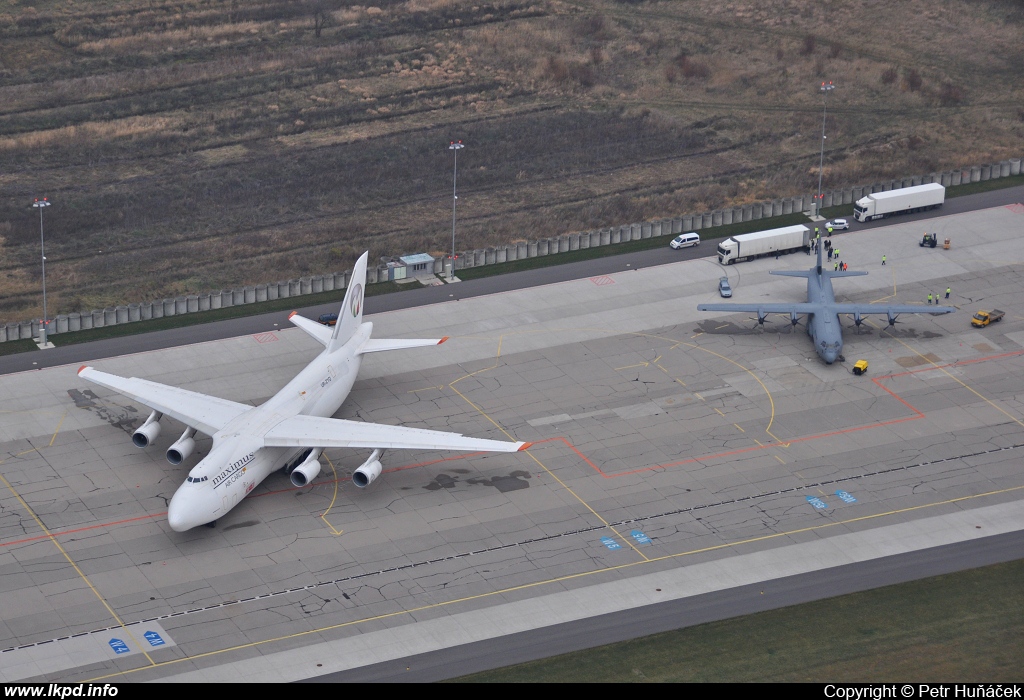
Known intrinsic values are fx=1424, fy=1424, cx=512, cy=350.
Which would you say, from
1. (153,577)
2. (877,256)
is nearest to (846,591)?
(153,577)

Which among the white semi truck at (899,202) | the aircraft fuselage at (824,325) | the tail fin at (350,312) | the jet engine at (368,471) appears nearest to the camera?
the jet engine at (368,471)

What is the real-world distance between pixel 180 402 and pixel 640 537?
3562cm

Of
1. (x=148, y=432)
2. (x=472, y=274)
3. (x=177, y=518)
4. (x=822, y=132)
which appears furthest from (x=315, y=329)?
(x=822, y=132)

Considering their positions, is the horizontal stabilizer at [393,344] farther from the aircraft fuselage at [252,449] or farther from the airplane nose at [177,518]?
the airplane nose at [177,518]

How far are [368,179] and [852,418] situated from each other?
71.0m

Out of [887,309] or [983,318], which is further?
[983,318]

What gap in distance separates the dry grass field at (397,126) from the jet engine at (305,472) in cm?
4430

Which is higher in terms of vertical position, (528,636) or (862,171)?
(862,171)

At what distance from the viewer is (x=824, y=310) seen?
407ft

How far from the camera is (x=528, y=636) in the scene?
9012cm

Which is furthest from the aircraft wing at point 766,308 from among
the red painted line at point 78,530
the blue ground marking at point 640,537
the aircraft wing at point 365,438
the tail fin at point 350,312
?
the red painted line at point 78,530

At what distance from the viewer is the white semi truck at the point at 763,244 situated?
14038 centimetres

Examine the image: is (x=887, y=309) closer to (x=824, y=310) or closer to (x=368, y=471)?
(x=824, y=310)
